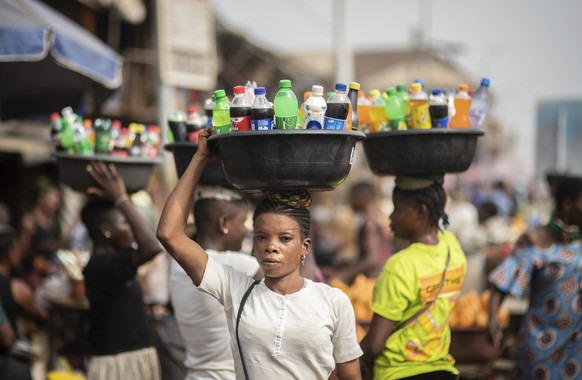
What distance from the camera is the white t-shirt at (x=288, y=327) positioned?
3137 mm

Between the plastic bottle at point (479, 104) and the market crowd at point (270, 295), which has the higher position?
the plastic bottle at point (479, 104)

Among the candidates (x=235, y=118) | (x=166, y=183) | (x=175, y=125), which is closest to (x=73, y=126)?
(x=175, y=125)

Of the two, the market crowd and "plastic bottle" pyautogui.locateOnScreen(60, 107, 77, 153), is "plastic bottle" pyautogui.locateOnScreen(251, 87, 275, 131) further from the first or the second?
"plastic bottle" pyautogui.locateOnScreen(60, 107, 77, 153)

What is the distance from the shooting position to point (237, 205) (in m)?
4.24

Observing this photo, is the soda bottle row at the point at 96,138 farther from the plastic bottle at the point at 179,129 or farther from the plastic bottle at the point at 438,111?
the plastic bottle at the point at 438,111

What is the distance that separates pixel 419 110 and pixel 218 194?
3.66 ft

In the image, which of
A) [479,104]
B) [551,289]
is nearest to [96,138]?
[479,104]

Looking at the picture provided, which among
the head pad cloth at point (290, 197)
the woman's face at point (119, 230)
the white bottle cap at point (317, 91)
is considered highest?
the white bottle cap at point (317, 91)

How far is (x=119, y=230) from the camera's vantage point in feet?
15.2

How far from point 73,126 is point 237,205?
105 cm

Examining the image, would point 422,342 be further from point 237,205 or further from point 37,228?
point 37,228

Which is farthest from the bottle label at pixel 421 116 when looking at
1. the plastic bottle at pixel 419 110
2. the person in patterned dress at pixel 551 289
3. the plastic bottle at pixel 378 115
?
the person in patterned dress at pixel 551 289

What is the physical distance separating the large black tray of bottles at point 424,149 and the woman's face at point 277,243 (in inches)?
38.6

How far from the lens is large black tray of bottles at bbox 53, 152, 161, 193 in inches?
173
